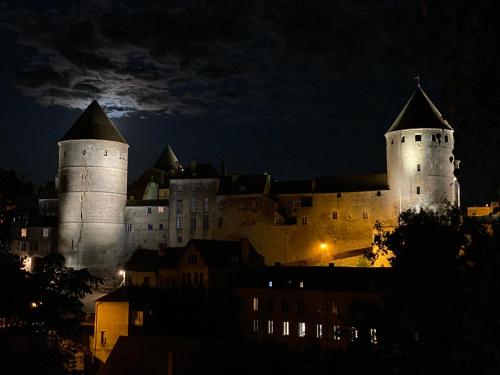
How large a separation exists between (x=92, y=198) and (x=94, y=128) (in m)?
5.50

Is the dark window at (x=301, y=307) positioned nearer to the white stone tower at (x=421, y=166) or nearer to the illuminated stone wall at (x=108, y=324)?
the illuminated stone wall at (x=108, y=324)

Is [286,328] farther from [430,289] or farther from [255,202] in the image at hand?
[255,202]

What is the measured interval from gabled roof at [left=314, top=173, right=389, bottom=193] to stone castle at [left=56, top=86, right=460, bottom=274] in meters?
0.08

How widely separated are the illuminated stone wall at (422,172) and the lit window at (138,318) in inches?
859

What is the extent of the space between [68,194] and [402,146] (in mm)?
24913

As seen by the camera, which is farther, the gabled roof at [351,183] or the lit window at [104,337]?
the gabled roof at [351,183]

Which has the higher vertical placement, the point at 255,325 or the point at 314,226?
the point at 314,226

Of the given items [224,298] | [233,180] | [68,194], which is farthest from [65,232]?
[224,298]

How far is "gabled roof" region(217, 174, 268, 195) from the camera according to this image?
50.2 metres

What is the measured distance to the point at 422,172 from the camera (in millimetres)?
46094

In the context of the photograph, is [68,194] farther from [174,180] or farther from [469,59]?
[469,59]

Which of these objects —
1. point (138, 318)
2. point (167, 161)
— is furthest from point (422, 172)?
point (167, 161)

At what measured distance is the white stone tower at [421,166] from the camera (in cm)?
4600

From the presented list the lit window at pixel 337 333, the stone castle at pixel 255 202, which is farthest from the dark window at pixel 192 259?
the stone castle at pixel 255 202
